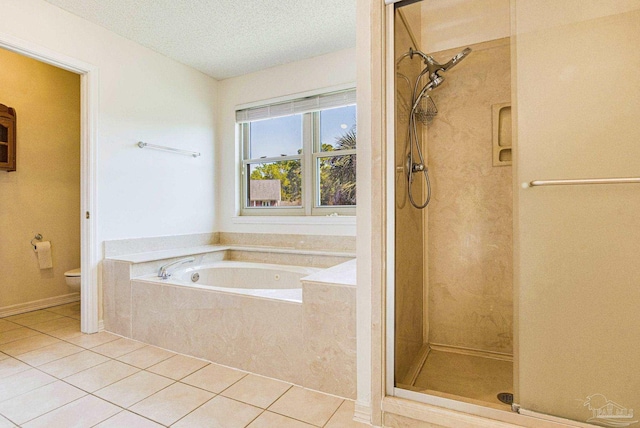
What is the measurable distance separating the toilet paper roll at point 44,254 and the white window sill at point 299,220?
67.3 inches

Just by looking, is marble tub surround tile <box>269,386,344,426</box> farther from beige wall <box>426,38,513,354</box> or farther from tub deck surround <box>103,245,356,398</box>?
beige wall <box>426,38,513,354</box>

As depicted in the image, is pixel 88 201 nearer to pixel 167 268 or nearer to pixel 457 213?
pixel 167 268

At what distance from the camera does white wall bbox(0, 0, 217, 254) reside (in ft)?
7.96

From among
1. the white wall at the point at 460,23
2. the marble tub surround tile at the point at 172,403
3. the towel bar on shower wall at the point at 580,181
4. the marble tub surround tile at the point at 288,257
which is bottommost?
the marble tub surround tile at the point at 172,403

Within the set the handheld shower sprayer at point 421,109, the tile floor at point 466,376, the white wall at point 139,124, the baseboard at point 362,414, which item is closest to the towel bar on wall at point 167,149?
the white wall at point 139,124

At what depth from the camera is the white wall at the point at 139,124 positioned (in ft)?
7.96

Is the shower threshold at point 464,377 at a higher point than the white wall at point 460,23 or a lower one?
lower

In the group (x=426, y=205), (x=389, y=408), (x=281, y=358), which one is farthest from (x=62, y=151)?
(x=389, y=408)

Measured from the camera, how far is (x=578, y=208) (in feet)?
3.88

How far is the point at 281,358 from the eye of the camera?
181 cm

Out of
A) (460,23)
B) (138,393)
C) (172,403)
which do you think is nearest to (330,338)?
(172,403)

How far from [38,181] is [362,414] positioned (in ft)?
11.6

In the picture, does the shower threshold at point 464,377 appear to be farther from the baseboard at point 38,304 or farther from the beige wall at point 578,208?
the baseboard at point 38,304

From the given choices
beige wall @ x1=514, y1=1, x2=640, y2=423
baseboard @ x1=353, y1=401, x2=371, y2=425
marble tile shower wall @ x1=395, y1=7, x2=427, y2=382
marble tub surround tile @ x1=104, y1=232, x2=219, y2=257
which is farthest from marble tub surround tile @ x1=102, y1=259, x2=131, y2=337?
beige wall @ x1=514, y1=1, x2=640, y2=423
